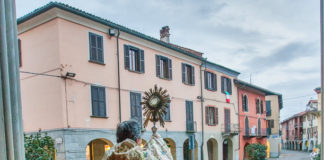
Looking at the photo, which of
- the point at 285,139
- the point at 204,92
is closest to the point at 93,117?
the point at 204,92

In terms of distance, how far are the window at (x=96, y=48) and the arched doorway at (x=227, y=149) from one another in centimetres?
779

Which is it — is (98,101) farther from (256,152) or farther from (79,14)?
(256,152)

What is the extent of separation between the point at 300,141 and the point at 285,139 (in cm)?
773

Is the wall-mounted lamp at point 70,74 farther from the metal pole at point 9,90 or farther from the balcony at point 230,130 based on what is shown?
the balcony at point 230,130

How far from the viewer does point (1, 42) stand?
3.72 ft

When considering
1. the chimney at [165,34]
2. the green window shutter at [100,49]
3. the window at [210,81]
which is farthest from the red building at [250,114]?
the green window shutter at [100,49]

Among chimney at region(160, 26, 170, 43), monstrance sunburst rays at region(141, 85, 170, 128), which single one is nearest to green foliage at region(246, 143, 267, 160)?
chimney at region(160, 26, 170, 43)

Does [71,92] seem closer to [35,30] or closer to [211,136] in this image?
[35,30]

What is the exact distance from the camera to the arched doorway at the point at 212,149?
11.9 meters

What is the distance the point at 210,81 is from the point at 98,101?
18.8 ft

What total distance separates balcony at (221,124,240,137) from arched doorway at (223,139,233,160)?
505 millimetres

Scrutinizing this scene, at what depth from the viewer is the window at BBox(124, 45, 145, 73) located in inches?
310

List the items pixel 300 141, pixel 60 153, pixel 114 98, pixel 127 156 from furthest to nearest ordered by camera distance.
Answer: pixel 300 141 → pixel 114 98 → pixel 60 153 → pixel 127 156

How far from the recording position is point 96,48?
702cm
